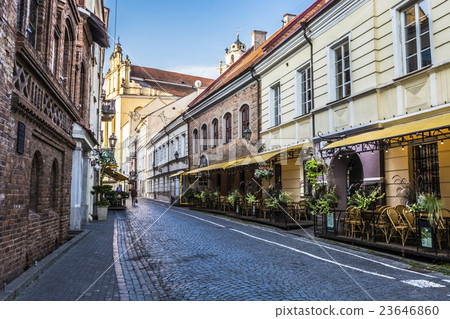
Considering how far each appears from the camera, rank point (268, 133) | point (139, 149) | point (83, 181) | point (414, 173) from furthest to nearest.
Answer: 1. point (139, 149)
2. point (268, 133)
3. point (83, 181)
4. point (414, 173)

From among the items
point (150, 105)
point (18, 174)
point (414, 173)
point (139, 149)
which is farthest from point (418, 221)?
point (139, 149)

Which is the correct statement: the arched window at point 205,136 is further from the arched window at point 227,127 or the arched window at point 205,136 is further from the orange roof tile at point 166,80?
the orange roof tile at point 166,80

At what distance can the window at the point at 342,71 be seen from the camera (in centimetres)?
1291

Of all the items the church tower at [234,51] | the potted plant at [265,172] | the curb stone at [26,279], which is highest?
the church tower at [234,51]

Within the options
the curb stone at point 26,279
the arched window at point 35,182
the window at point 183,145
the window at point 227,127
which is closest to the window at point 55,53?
the arched window at point 35,182

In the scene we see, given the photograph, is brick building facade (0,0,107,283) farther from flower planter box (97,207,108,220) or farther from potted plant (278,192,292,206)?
potted plant (278,192,292,206)

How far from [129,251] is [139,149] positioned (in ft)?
162

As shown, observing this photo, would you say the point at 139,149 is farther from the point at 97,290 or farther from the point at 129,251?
the point at 97,290

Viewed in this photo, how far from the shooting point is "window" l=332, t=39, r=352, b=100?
12.9 m

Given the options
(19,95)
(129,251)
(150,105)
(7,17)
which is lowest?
(129,251)

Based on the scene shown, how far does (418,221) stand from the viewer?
769 cm

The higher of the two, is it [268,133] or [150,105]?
[150,105]

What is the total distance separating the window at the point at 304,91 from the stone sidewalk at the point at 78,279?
395 inches

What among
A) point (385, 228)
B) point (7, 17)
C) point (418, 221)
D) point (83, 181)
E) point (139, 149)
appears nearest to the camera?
point (7, 17)
